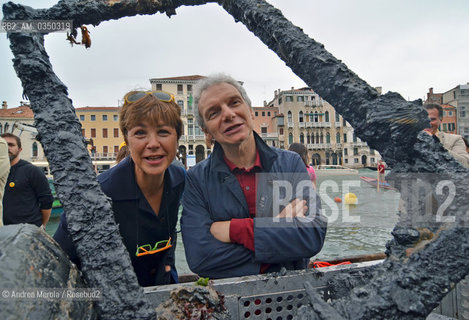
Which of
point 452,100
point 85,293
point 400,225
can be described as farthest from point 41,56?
point 452,100

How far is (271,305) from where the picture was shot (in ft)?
3.89

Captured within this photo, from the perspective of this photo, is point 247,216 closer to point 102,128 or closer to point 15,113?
point 102,128

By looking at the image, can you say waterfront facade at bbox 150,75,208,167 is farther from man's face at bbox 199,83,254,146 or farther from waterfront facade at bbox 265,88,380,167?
man's face at bbox 199,83,254,146

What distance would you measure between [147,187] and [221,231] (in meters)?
0.51

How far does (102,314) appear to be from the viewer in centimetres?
83

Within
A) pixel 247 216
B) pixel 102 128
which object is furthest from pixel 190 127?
pixel 247 216

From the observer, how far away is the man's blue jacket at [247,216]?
122cm

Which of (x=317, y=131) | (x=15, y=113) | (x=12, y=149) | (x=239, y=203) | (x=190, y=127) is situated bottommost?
(x=239, y=203)

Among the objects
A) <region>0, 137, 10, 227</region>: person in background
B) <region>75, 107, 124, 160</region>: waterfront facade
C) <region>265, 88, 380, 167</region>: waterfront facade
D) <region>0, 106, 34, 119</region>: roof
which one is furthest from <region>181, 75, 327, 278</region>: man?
<region>265, 88, 380, 167</region>: waterfront facade

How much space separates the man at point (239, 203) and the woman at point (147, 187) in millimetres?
177

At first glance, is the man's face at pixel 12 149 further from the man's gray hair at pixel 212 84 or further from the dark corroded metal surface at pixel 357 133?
the man's gray hair at pixel 212 84

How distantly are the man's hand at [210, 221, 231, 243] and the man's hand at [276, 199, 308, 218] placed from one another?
9.7 inches

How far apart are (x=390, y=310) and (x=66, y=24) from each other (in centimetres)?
162

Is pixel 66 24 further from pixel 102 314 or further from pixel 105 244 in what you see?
pixel 102 314
